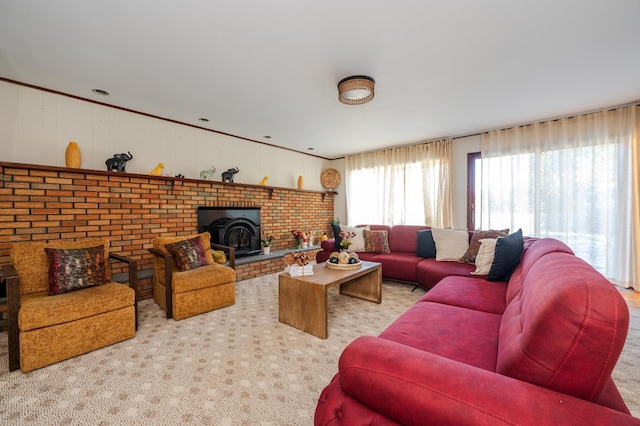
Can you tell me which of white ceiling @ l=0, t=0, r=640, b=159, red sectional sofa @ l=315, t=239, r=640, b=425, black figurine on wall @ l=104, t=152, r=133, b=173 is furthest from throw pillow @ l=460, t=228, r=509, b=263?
black figurine on wall @ l=104, t=152, r=133, b=173

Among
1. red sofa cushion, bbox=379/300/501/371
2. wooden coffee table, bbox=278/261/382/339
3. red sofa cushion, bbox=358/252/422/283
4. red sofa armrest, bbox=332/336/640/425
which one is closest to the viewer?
red sofa armrest, bbox=332/336/640/425

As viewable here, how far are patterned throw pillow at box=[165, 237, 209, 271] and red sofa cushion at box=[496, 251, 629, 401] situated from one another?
9.75 ft

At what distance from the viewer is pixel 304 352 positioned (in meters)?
2.11

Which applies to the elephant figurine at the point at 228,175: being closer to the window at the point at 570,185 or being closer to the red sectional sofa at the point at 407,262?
the red sectional sofa at the point at 407,262

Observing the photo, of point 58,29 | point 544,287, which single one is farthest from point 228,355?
point 58,29

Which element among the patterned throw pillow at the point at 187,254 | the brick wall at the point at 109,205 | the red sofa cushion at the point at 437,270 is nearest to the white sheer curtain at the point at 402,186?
the red sofa cushion at the point at 437,270

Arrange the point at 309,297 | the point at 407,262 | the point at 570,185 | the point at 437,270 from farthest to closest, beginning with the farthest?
the point at 570,185 < the point at 407,262 < the point at 437,270 < the point at 309,297

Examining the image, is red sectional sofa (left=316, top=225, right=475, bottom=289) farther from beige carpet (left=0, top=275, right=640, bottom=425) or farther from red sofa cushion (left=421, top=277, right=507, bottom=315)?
beige carpet (left=0, top=275, right=640, bottom=425)

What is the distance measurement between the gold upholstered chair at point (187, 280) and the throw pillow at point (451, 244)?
108 inches

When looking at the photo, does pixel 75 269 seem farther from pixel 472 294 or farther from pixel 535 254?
pixel 535 254

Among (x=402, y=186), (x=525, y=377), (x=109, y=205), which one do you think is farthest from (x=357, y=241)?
(x=525, y=377)

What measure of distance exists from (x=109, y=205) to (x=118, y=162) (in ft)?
1.73

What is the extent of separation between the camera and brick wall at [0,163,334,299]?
8.73ft

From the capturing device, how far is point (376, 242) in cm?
435
